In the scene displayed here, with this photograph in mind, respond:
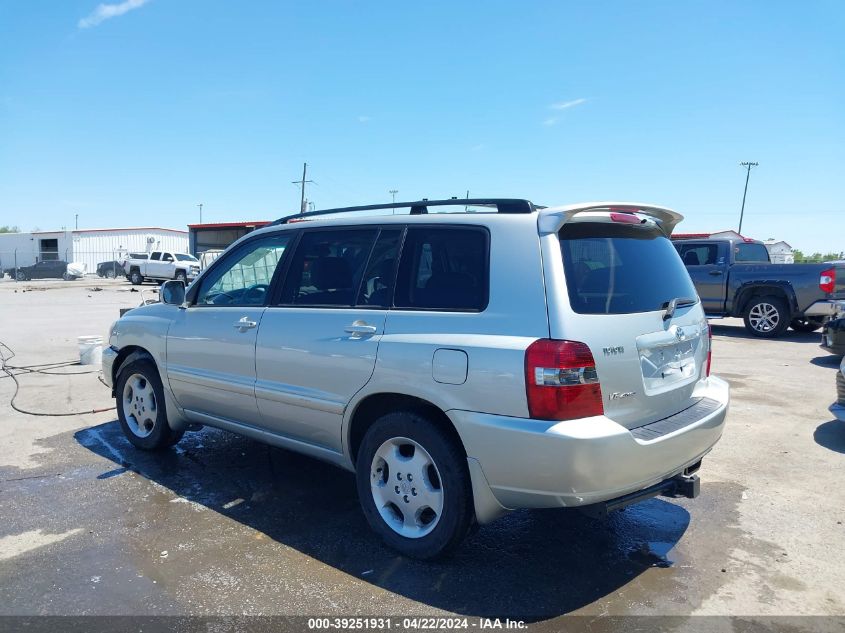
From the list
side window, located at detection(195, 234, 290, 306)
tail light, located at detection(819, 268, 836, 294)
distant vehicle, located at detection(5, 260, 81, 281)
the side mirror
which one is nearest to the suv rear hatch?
side window, located at detection(195, 234, 290, 306)

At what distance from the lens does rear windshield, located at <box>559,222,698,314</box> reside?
10.3 ft

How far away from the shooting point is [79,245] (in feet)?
163

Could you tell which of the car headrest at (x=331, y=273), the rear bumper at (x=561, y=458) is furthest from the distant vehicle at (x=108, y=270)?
the rear bumper at (x=561, y=458)

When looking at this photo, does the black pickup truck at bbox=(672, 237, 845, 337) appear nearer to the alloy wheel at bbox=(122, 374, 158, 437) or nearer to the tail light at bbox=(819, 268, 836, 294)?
the tail light at bbox=(819, 268, 836, 294)

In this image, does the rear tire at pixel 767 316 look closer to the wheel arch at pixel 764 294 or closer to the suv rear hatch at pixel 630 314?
the wheel arch at pixel 764 294

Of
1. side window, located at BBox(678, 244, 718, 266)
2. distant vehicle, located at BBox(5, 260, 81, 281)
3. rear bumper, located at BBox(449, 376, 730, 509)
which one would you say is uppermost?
side window, located at BBox(678, 244, 718, 266)

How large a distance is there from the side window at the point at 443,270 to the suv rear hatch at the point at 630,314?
441 mm

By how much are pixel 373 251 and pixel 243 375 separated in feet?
4.25

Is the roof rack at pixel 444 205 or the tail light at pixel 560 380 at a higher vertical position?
the roof rack at pixel 444 205

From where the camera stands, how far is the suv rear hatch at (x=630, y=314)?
302 cm

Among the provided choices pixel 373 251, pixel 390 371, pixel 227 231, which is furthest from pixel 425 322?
pixel 227 231

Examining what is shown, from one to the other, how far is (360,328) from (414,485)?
3.01ft

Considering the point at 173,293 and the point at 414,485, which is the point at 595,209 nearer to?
the point at 414,485

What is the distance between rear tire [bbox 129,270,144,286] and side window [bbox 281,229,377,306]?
3619 cm
